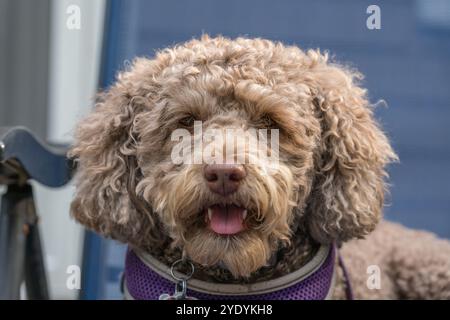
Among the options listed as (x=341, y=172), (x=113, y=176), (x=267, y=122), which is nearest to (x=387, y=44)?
(x=341, y=172)

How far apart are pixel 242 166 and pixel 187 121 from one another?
31cm

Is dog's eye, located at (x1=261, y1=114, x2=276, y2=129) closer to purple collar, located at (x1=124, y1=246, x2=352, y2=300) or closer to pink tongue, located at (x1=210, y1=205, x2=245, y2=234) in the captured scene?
pink tongue, located at (x1=210, y1=205, x2=245, y2=234)

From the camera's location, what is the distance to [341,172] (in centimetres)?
244

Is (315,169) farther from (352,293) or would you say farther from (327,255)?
(352,293)

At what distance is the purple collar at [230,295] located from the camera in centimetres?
235

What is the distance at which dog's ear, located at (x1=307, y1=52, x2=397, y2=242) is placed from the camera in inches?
94.5

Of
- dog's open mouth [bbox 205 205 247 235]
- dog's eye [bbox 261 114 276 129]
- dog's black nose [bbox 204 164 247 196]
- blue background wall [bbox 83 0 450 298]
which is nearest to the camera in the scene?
dog's black nose [bbox 204 164 247 196]

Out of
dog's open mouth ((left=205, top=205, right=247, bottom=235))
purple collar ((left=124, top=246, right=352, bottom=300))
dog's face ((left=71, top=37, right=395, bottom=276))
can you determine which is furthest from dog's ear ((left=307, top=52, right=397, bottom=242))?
dog's open mouth ((left=205, top=205, right=247, bottom=235))

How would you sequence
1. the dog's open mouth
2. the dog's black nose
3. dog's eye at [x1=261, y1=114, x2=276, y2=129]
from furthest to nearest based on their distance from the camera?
dog's eye at [x1=261, y1=114, x2=276, y2=129]
the dog's open mouth
the dog's black nose

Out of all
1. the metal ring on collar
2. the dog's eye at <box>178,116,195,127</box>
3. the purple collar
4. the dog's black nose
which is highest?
the dog's eye at <box>178,116,195,127</box>

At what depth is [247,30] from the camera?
356 cm

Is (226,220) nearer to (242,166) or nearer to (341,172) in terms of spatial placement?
(242,166)
